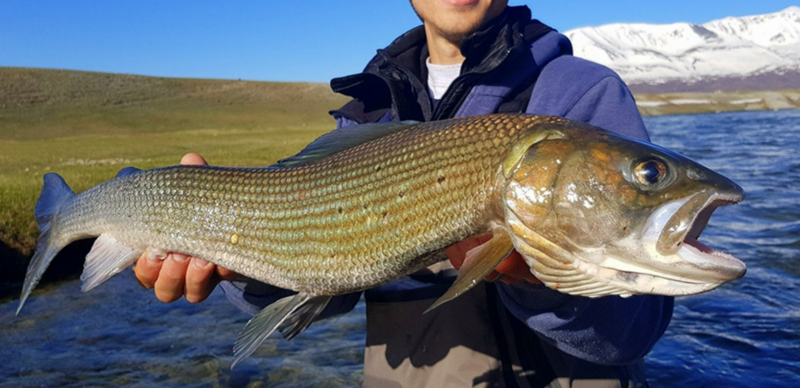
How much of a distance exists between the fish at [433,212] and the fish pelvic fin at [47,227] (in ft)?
1.54

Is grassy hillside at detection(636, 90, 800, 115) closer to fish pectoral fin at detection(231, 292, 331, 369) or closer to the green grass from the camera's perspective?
the green grass

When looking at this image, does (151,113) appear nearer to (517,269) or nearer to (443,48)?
(443,48)

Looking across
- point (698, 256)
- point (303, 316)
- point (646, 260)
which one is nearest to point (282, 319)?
point (303, 316)

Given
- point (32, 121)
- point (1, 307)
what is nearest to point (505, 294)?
point (1, 307)

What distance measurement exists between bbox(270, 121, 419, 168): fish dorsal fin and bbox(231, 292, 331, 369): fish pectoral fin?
62cm

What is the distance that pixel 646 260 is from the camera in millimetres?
2043

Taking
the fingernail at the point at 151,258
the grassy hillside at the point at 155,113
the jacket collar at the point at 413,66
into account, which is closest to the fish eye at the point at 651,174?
the jacket collar at the point at 413,66

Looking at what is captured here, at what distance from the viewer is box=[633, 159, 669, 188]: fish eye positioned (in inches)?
83.7

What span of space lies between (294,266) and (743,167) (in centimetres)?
1980

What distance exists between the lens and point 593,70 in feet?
10.9

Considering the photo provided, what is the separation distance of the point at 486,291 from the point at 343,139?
1115 mm

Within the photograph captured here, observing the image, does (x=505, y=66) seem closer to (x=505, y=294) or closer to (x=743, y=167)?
(x=505, y=294)

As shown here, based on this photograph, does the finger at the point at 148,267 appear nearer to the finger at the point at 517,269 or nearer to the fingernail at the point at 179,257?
the fingernail at the point at 179,257

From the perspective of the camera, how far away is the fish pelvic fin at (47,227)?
152 inches
